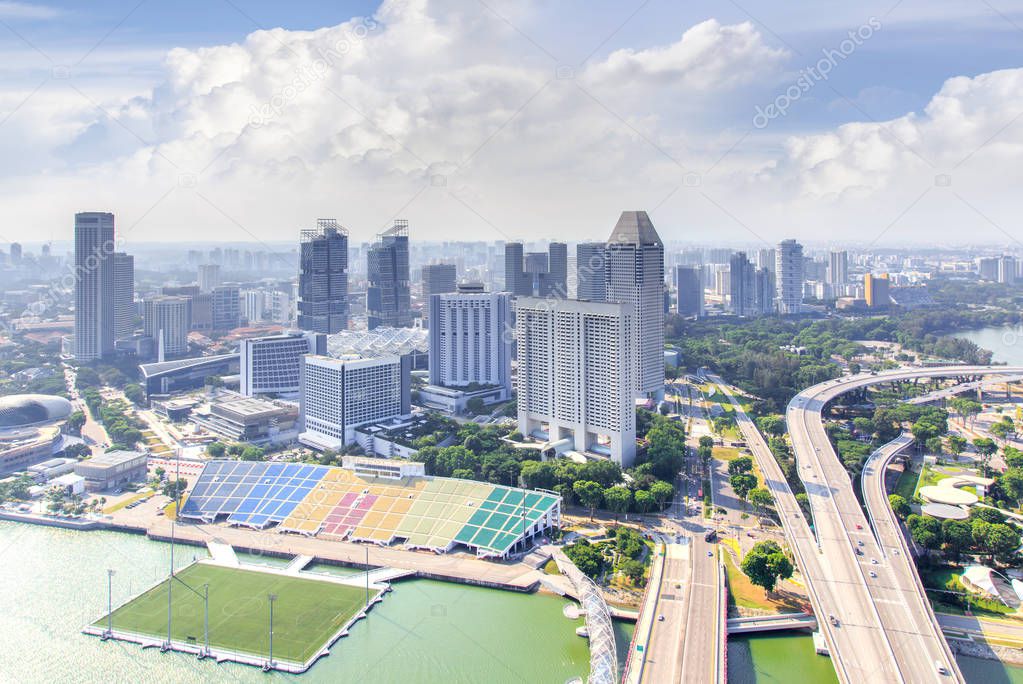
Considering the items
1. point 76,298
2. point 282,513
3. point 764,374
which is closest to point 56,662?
point 282,513

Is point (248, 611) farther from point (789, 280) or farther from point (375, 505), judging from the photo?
point (789, 280)

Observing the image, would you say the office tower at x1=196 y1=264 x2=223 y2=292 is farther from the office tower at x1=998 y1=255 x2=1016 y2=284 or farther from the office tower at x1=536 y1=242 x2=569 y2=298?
the office tower at x1=998 y1=255 x2=1016 y2=284

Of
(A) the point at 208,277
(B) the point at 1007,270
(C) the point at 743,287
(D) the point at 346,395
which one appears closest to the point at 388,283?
(D) the point at 346,395

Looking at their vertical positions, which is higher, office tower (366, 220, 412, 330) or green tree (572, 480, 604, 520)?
office tower (366, 220, 412, 330)

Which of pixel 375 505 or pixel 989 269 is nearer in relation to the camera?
pixel 375 505

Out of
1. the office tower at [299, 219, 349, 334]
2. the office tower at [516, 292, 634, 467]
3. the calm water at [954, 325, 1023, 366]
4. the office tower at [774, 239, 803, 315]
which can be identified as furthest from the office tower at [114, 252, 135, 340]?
the calm water at [954, 325, 1023, 366]

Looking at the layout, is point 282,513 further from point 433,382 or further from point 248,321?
point 248,321
